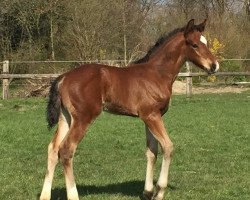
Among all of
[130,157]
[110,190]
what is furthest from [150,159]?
[130,157]

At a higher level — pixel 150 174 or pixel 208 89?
pixel 150 174

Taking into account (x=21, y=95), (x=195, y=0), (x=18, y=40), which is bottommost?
(x=21, y=95)

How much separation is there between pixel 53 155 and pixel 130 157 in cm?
408

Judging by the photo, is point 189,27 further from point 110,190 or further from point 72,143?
point 110,190

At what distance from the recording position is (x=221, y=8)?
44812 millimetres

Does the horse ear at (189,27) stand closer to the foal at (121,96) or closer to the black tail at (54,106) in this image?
the foal at (121,96)

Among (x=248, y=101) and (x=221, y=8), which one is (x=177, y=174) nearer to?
(x=248, y=101)

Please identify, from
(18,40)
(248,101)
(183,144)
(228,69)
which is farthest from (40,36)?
(183,144)

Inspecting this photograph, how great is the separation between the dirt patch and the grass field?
9.32 m

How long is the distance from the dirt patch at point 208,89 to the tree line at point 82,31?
10.5ft

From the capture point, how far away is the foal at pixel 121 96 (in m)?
6.75

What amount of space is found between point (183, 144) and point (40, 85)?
14.0 m

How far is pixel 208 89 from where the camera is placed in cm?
2917

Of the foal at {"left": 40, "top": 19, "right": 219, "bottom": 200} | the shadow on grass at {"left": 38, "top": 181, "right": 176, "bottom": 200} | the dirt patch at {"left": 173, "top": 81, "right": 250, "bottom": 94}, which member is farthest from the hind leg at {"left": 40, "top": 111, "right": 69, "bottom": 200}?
the dirt patch at {"left": 173, "top": 81, "right": 250, "bottom": 94}
